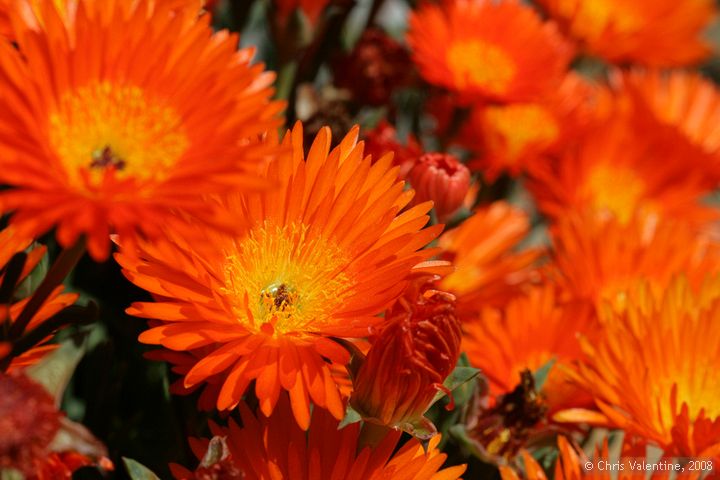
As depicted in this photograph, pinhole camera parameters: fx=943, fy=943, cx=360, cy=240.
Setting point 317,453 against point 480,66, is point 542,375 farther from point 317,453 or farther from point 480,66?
point 480,66

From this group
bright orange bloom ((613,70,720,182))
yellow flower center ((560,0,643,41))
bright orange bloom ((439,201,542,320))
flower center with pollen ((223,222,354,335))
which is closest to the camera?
Answer: flower center with pollen ((223,222,354,335))

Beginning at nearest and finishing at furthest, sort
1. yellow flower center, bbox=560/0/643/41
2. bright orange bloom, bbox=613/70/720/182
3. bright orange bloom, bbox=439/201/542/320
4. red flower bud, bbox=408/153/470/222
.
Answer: red flower bud, bbox=408/153/470/222 → bright orange bloom, bbox=439/201/542/320 → yellow flower center, bbox=560/0/643/41 → bright orange bloom, bbox=613/70/720/182

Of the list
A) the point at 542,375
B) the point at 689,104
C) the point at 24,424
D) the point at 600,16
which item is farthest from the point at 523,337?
the point at 689,104

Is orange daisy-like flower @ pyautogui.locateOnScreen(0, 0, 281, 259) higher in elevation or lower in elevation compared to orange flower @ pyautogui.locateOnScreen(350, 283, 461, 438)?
higher

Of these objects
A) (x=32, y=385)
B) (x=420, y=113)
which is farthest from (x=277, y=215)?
(x=420, y=113)

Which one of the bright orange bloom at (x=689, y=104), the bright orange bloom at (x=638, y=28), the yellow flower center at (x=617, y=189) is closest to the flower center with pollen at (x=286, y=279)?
the yellow flower center at (x=617, y=189)

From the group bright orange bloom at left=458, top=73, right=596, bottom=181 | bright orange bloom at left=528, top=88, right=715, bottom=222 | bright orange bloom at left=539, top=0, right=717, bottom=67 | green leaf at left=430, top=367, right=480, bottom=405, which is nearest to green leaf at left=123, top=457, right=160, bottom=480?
green leaf at left=430, top=367, right=480, bottom=405

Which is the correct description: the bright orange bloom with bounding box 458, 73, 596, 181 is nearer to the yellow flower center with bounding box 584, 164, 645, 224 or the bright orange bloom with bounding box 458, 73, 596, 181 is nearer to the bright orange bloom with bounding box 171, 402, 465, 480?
the yellow flower center with bounding box 584, 164, 645, 224
